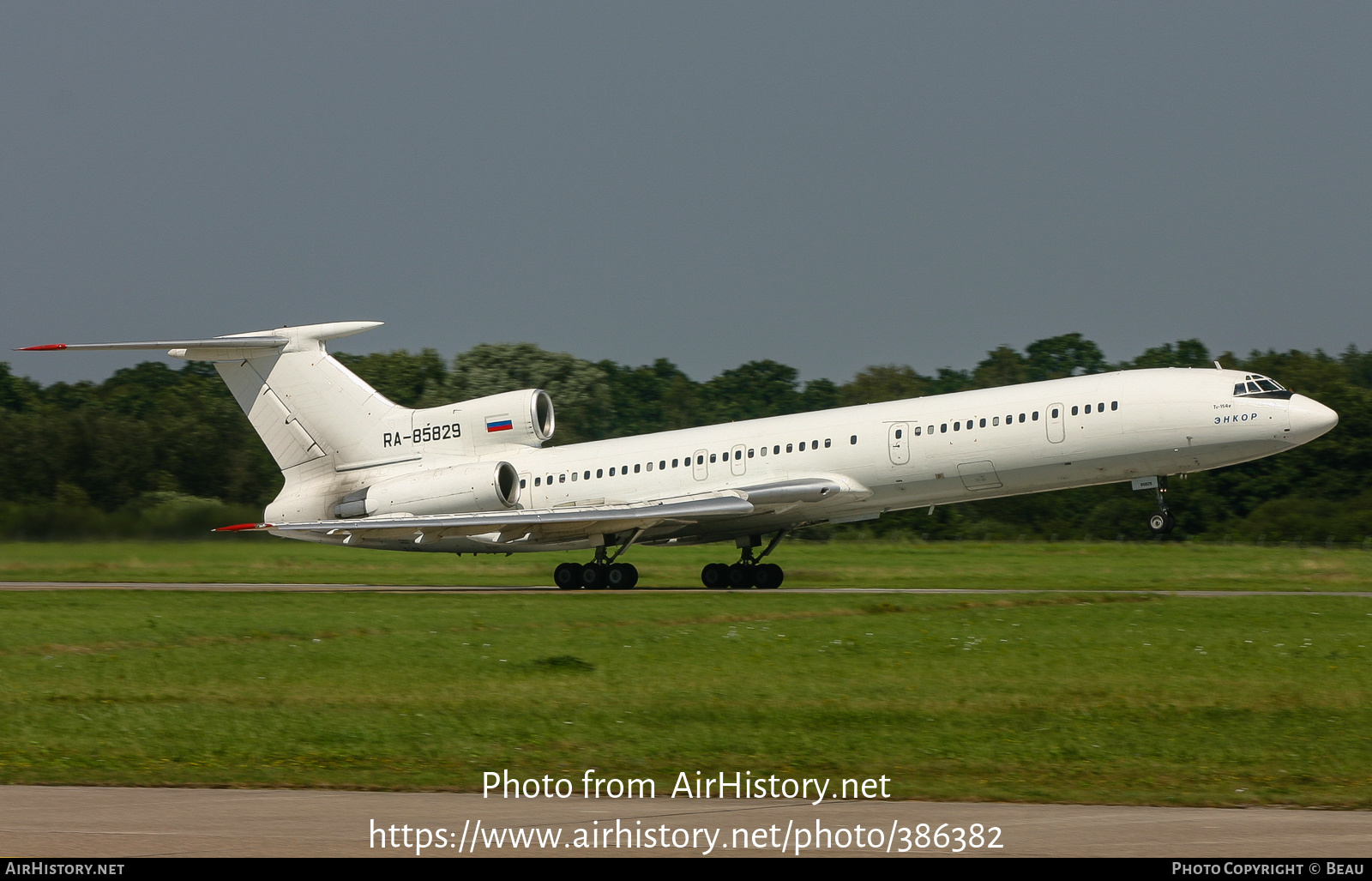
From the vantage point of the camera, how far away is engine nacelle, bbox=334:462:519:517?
106 feet

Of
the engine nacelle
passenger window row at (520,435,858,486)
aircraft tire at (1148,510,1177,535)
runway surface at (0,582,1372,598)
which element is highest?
passenger window row at (520,435,858,486)

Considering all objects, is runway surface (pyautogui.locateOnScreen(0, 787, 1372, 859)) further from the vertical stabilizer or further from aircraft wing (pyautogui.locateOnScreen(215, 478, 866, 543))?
the vertical stabilizer

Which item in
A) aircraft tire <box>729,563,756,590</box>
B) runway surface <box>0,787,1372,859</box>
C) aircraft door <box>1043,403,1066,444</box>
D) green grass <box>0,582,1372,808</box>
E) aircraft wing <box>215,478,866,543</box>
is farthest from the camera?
aircraft tire <box>729,563,756,590</box>

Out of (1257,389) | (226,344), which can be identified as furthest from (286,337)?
(1257,389)

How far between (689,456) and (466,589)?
5992 mm

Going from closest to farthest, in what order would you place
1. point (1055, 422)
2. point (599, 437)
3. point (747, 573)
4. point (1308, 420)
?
point (1308, 420)
point (1055, 422)
point (747, 573)
point (599, 437)

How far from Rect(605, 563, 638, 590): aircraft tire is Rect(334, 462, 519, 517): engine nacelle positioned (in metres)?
2.80

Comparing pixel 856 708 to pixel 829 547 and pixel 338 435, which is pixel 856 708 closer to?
pixel 338 435

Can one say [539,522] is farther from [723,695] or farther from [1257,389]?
[723,695]

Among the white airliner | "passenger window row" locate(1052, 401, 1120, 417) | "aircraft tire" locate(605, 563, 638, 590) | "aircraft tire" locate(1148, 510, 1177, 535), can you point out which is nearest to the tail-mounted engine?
the white airliner

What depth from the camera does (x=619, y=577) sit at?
32719 mm

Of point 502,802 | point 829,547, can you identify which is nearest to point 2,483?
point 829,547

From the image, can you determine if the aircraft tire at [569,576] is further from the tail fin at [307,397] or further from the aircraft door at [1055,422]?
the aircraft door at [1055,422]

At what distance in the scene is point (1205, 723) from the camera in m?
13.8
